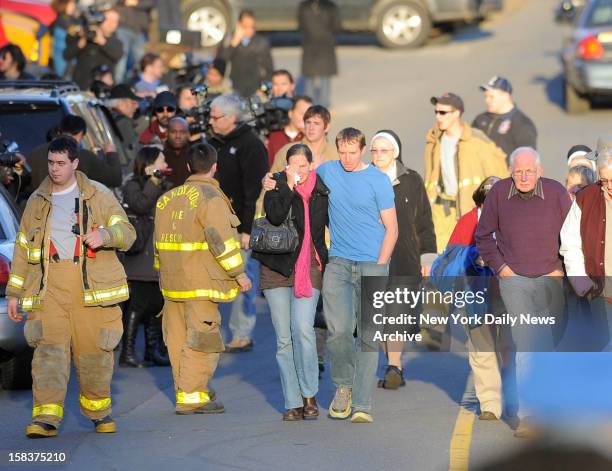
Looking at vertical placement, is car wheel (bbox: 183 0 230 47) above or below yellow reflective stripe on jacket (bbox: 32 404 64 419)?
above

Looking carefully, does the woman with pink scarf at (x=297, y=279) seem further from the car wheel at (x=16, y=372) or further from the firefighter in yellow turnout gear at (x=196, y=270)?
the car wheel at (x=16, y=372)

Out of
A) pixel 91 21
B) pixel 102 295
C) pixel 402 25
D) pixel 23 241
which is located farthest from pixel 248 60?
pixel 102 295

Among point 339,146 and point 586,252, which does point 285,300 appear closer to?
point 339,146

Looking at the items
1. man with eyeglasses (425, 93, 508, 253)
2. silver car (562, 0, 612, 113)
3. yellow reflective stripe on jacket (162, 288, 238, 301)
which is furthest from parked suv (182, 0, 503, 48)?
yellow reflective stripe on jacket (162, 288, 238, 301)

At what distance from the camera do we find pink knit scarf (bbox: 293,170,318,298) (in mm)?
9758

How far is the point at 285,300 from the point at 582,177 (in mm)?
2681

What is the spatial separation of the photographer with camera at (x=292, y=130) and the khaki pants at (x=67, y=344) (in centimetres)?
431

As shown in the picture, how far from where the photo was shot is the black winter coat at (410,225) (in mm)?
10914

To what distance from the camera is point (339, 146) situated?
9789 millimetres

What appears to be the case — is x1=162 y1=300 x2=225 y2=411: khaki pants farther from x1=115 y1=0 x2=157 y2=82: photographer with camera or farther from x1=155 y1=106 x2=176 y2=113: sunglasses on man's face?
x1=115 y1=0 x2=157 y2=82: photographer with camera

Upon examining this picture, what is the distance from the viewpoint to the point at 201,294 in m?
9.97

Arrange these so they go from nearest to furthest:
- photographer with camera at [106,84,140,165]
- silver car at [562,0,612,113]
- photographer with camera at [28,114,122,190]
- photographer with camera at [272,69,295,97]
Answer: photographer with camera at [28,114,122,190], photographer with camera at [106,84,140,165], photographer with camera at [272,69,295,97], silver car at [562,0,612,113]

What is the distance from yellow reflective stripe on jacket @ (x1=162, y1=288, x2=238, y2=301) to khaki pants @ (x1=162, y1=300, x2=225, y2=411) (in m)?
0.06

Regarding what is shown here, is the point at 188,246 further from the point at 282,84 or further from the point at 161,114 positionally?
the point at 282,84
